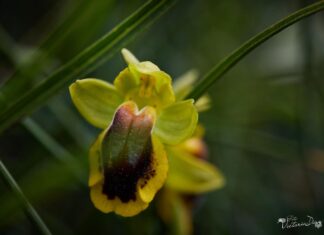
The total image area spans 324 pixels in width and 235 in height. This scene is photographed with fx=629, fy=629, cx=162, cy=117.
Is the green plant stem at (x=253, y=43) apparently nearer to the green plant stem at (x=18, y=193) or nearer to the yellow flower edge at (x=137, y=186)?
the yellow flower edge at (x=137, y=186)

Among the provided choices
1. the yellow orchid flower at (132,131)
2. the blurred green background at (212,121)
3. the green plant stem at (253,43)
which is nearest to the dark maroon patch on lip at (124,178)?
the yellow orchid flower at (132,131)

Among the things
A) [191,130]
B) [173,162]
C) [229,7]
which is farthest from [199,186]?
[229,7]

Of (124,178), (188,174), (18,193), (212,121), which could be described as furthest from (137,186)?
(212,121)

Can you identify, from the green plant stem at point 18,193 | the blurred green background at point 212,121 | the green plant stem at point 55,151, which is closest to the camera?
the green plant stem at point 18,193

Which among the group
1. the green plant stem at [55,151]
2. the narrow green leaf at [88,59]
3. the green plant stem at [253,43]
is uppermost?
the narrow green leaf at [88,59]

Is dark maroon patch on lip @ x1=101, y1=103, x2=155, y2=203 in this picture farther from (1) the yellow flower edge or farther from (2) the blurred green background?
(2) the blurred green background

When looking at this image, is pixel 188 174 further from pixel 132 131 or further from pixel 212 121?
pixel 212 121
